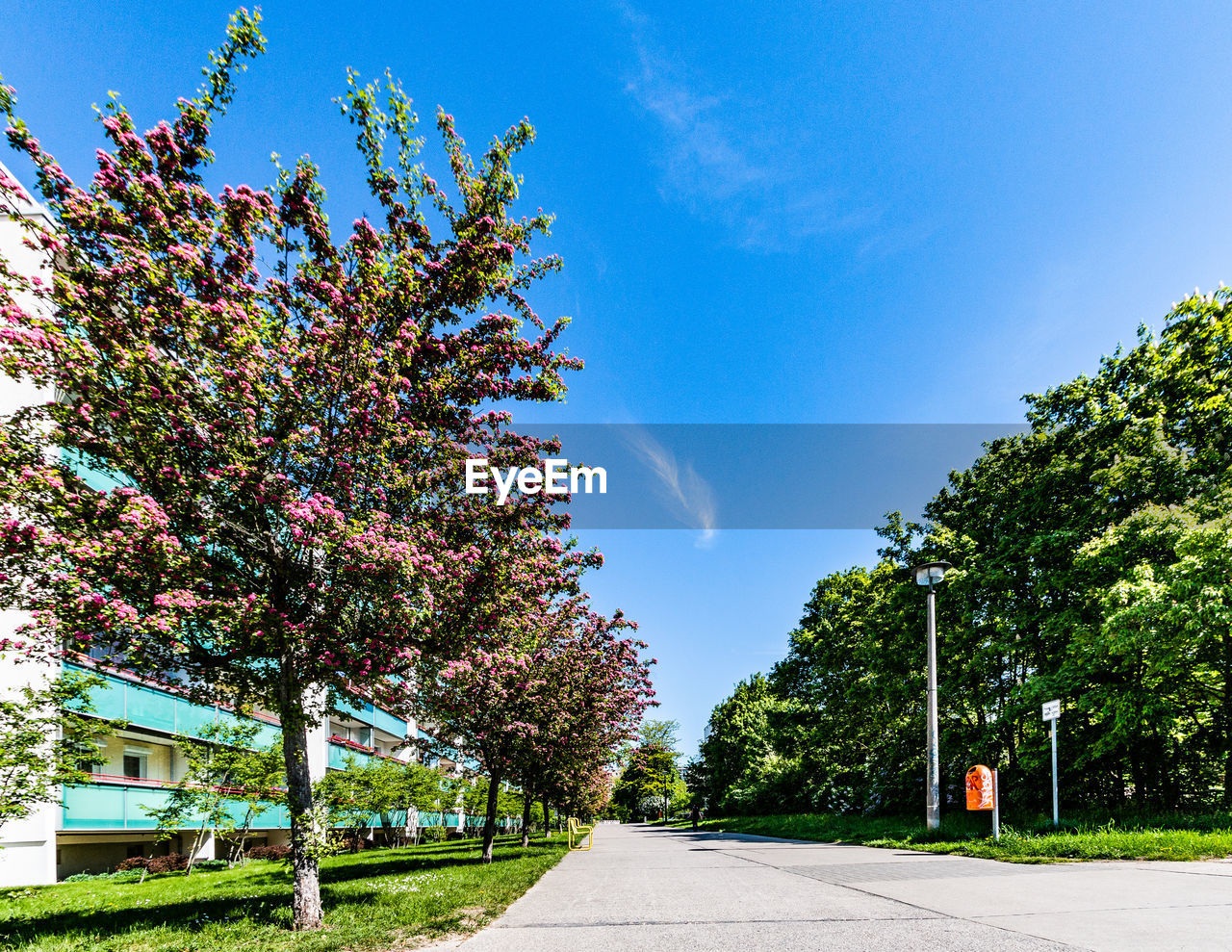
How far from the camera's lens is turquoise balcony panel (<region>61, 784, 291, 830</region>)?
55.8 ft

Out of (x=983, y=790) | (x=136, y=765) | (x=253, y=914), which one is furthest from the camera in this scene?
(x=136, y=765)

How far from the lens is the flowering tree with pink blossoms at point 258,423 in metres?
6.68

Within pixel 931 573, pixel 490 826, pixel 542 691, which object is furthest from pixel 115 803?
pixel 931 573

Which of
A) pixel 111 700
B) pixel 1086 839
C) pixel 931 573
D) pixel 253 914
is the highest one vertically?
pixel 931 573

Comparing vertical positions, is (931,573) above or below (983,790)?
above

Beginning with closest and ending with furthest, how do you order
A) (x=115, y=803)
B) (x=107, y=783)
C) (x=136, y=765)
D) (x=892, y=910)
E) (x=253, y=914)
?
(x=892, y=910) → (x=253, y=914) → (x=107, y=783) → (x=115, y=803) → (x=136, y=765)

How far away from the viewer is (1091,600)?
1706cm

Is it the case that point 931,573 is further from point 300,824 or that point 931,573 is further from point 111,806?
point 111,806

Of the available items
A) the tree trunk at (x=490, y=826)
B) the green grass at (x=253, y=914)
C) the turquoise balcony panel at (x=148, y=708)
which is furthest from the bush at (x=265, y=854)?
the green grass at (x=253, y=914)

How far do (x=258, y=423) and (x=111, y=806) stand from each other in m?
18.4

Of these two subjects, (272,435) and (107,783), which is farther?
(107,783)

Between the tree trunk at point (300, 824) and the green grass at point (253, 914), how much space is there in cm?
27

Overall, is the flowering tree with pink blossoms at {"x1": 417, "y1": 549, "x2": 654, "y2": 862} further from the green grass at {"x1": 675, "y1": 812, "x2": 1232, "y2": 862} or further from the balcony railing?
the green grass at {"x1": 675, "y1": 812, "x2": 1232, "y2": 862}

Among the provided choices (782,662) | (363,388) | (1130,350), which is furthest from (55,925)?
(782,662)
